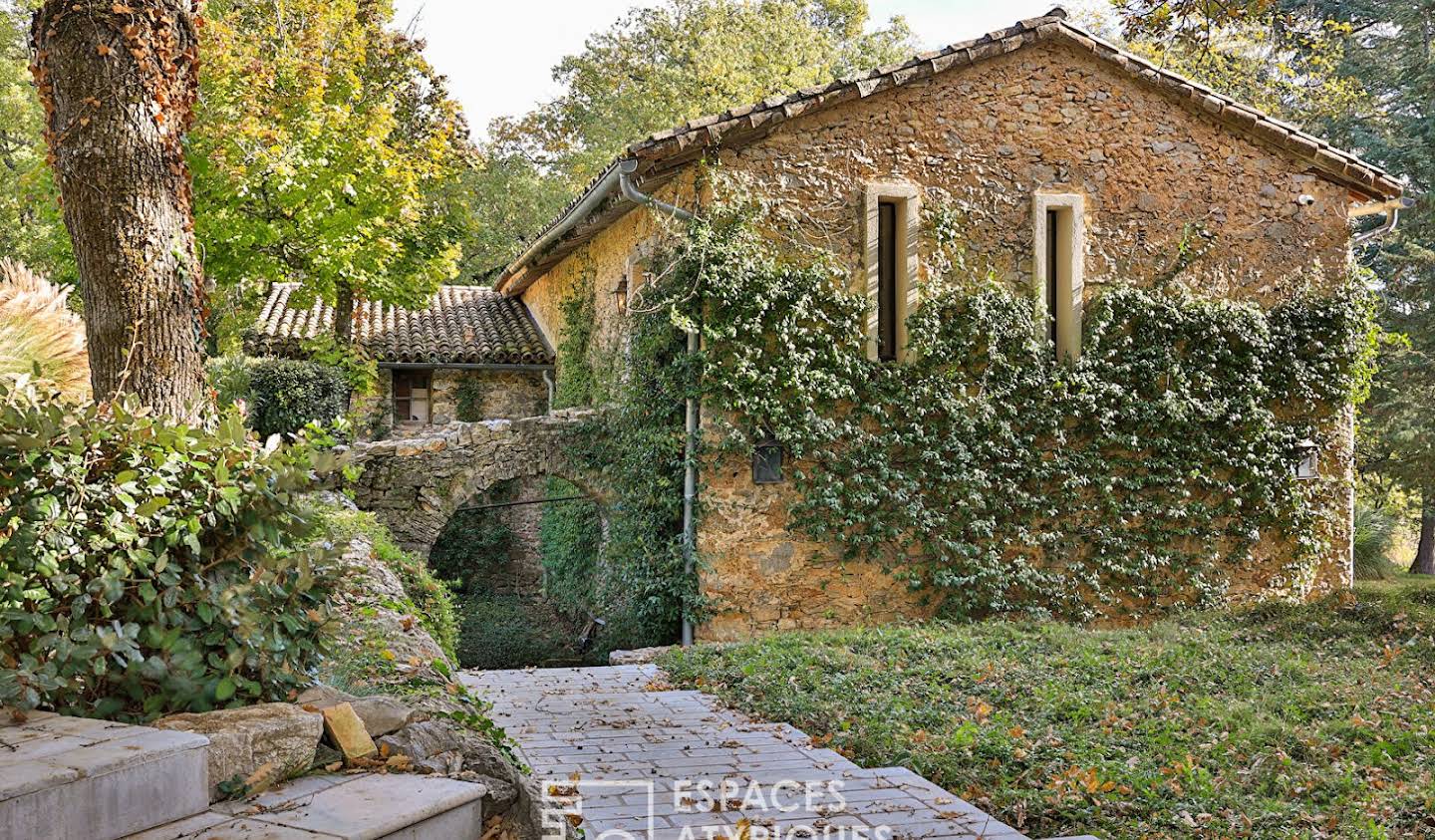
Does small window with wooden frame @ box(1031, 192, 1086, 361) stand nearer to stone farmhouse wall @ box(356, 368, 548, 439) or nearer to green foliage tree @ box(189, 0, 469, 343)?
stone farmhouse wall @ box(356, 368, 548, 439)

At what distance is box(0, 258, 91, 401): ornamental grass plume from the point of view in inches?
193

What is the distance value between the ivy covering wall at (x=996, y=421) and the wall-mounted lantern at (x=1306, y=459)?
0.27 ft

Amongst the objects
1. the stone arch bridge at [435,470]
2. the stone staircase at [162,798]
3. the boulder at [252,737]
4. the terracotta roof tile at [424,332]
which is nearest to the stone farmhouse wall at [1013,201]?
the stone arch bridge at [435,470]

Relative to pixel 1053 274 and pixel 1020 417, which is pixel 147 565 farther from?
pixel 1053 274

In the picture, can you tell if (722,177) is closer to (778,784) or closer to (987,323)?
(987,323)

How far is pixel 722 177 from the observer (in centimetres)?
1044

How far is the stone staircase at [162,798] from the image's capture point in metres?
2.88

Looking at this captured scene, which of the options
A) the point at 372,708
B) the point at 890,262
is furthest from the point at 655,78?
the point at 372,708

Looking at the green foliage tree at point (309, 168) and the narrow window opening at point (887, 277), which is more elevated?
the green foliage tree at point (309, 168)

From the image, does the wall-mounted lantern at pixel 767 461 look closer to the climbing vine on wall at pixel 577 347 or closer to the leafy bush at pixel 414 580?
the leafy bush at pixel 414 580

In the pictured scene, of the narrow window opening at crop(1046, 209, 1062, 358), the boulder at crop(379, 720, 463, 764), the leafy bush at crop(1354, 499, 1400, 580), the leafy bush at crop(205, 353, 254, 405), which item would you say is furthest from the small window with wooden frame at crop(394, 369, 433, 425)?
the leafy bush at crop(1354, 499, 1400, 580)

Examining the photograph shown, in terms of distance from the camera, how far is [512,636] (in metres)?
14.0

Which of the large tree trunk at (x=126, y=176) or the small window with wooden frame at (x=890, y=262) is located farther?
the small window with wooden frame at (x=890, y=262)

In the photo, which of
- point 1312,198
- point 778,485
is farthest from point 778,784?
point 1312,198
